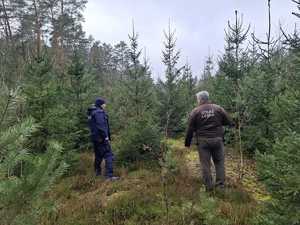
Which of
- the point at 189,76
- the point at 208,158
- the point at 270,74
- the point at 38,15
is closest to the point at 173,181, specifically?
the point at 208,158

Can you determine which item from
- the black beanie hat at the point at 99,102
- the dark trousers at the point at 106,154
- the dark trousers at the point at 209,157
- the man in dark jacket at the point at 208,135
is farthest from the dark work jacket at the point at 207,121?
the black beanie hat at the point at 99,102

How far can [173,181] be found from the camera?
29.6ft

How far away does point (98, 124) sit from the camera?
9.61m

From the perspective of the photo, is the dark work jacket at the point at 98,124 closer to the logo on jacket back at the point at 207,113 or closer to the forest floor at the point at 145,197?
the forest floor at the point at 145,197

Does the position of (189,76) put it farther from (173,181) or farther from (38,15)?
(38,15)

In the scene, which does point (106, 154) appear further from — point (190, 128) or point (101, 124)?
point (190, 128)

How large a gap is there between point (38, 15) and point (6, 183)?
105 ft

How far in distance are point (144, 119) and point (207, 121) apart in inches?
125

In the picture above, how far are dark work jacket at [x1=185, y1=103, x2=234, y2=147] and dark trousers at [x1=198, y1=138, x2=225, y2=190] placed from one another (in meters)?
0.14

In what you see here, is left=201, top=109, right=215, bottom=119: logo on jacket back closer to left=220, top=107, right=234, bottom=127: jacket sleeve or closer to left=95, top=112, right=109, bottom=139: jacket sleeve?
left=220, top=107, right=234, bottom=127: jacket sleeve

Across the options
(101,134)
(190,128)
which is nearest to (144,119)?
(101,134)

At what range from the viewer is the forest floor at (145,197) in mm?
6875

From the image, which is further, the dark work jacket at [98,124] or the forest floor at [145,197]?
the dark work jacket at [98,124]

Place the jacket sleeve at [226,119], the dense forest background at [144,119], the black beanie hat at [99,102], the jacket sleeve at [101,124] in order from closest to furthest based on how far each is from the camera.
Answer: the dense forest background at [144,119] → the jacket sleeve at [226,119] → the jacket sleeve at [101,124] → the black beanie hat at [99,102]
